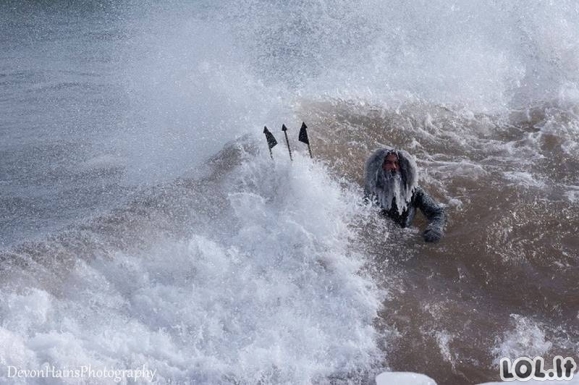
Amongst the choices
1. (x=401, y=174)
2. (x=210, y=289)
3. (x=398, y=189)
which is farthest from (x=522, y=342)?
(x=210, y=289)

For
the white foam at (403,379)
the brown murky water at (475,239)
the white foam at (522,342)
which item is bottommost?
the white foam at (403,379)

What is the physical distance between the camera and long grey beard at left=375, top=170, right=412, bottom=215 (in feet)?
20.9

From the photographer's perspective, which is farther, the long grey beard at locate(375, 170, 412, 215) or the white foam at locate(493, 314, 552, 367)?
the long grey beard at locate(375, 170, 412, 215)

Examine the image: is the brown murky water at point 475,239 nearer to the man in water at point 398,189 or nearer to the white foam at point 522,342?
the white foam at point 522,342

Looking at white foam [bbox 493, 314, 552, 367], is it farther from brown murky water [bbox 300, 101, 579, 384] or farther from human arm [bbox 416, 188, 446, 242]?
human arm [bbox 416, 188, 446, 242]

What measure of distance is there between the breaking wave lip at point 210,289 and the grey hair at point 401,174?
34 cm

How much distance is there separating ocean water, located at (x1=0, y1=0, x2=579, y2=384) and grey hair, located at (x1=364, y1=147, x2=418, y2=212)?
0.29m

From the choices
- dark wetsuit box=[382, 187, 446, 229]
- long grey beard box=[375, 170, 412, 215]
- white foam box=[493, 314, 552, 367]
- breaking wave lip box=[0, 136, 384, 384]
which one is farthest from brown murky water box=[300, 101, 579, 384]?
breaking wave lip box=[0, 136, 384, 384]

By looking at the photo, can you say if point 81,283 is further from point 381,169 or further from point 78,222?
point 381,169

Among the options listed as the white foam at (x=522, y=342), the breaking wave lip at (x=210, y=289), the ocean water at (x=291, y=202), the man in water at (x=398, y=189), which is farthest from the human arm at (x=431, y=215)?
the white foam at (x=522, y=342)

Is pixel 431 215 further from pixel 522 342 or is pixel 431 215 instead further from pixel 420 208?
pixel 522 342

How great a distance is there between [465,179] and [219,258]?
3.14 m

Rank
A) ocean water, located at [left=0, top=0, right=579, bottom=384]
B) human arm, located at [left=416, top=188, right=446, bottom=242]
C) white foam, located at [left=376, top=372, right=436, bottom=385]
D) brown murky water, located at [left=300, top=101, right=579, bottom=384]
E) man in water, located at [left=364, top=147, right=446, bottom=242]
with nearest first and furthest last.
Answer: white foam, located at [left=376, top=372, right=436, bottom=385] → ocean water, located at [left=0, top=0, right=579, bottom=384] → brown murky water, located at [left=300, top=101, right=579, bottom=384] → human arm, located at [left=416, top=188, right=446, bottom=242] → man in water, located at [left=364, top=147, right=446, bottom=242]

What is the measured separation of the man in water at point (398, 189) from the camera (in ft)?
20.7
